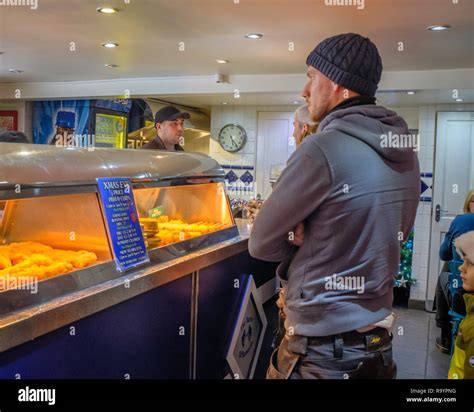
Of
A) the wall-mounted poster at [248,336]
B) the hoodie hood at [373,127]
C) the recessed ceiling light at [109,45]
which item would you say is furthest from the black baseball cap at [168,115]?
the hoodie hood at [373,127]

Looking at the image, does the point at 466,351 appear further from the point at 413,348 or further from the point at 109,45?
the point at 109,45

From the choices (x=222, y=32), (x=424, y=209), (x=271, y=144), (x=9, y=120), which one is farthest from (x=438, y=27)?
(x=9, y=120)

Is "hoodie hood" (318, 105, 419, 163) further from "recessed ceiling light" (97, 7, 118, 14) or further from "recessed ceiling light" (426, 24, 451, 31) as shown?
"recessed ceiling light" (97, 7, 118, 14)

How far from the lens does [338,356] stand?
69.1 inches

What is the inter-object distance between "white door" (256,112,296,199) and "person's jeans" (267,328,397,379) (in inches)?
286

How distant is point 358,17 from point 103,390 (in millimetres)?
3435

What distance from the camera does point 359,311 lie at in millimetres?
1773

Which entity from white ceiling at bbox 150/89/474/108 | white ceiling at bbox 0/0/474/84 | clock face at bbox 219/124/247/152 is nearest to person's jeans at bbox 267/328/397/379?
white ceiling at bbox 0/0/474/84

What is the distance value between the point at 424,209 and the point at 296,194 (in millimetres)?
6685

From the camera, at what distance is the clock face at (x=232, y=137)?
926cm

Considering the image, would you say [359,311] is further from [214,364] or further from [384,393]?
[214,364]

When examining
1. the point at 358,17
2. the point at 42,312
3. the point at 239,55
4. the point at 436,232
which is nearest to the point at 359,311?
the point at 42,312

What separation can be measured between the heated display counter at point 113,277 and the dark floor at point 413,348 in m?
0.36

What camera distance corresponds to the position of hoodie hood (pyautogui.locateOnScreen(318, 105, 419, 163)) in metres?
1.73
